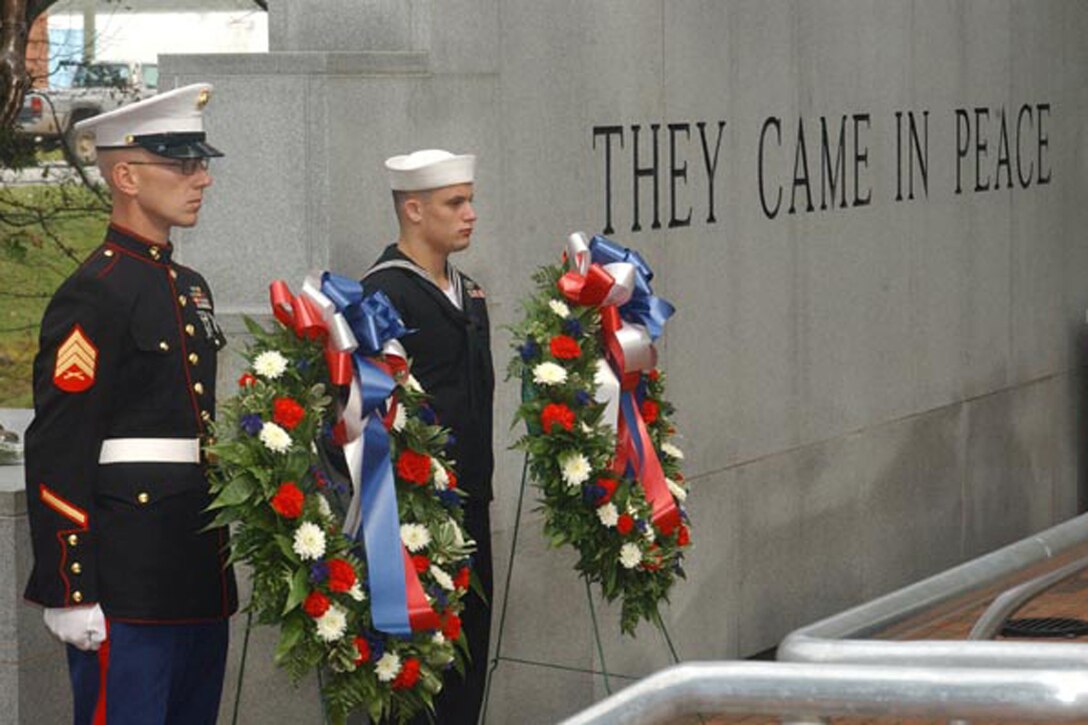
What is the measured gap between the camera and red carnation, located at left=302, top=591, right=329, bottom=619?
5316mm

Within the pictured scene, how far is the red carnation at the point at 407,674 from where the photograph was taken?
18.1 ft

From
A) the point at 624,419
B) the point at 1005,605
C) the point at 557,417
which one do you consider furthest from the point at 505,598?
the point at 1005,605

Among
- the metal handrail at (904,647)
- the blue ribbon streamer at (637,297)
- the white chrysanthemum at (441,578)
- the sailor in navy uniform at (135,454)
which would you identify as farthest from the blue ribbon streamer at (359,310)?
the metal handrail at (904,647)

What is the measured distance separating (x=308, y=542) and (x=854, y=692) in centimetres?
294

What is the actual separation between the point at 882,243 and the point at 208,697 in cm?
523

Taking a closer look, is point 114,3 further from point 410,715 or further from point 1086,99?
point 410,715

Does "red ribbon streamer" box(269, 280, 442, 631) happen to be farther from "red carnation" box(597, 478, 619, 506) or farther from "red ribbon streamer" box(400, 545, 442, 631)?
"red carnation" box(597, 478, 619, 506)

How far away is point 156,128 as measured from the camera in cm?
532

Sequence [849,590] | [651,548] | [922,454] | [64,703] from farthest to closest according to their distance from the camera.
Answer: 1. [922,454]
2. [849,590]
3. [651,548]
4. [64,703]

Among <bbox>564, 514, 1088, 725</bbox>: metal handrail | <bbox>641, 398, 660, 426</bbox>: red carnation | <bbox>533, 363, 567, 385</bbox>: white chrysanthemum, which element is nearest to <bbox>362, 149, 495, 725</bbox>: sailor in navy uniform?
<bbox>533, 363, 567, 385</bbox>: white chrysanthemum

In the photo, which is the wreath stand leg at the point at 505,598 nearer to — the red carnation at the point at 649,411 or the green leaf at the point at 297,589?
the red carnation at the point at 649,411

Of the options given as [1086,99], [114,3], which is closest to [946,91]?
[1086,99]

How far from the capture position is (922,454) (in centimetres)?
1048

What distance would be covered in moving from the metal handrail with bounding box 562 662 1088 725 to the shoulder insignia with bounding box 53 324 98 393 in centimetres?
276
